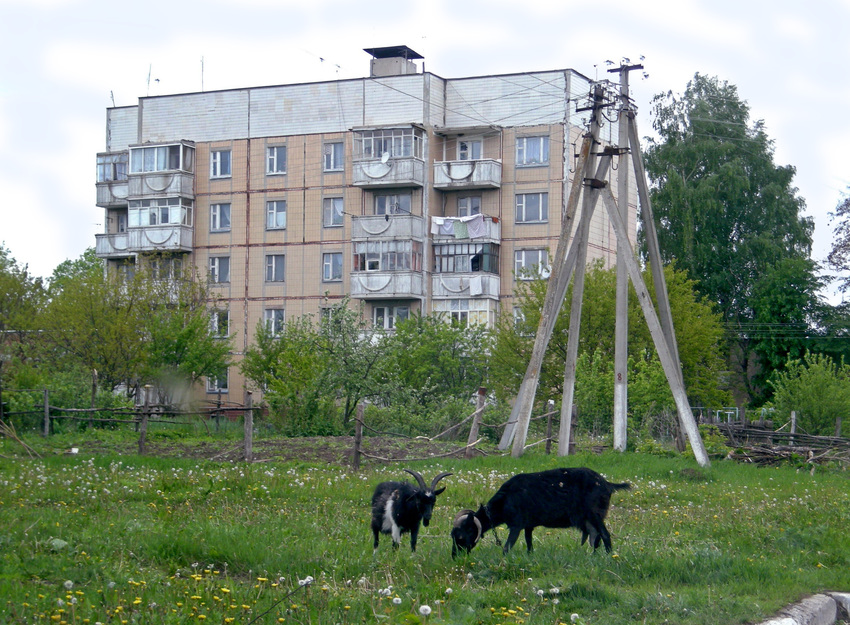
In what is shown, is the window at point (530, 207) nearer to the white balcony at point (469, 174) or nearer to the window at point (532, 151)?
the white balcony at point (469, 174)

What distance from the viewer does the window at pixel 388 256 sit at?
54.2 metres

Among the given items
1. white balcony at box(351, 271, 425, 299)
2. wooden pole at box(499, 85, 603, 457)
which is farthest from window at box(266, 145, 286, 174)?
wooden pole at box(499, 85, 603, 457)

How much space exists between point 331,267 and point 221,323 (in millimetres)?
7109

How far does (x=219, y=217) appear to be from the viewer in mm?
60375

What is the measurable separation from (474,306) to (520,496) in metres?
43.1

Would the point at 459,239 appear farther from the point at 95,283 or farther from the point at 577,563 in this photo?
the point at 577,563

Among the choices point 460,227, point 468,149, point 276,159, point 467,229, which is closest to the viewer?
point 467,229

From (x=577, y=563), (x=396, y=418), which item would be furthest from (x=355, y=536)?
(x=396, y=418)

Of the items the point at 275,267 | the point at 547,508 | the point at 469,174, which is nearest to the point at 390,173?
the point at 469,174

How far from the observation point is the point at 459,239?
54812 millimetres

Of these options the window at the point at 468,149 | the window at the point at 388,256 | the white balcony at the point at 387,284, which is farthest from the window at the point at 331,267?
the window at the point at 468,149

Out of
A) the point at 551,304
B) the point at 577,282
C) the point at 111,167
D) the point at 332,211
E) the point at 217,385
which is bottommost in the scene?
the point at 217,385

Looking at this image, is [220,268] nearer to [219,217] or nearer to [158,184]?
[219,217]

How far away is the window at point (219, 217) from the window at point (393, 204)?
9.41 meters
